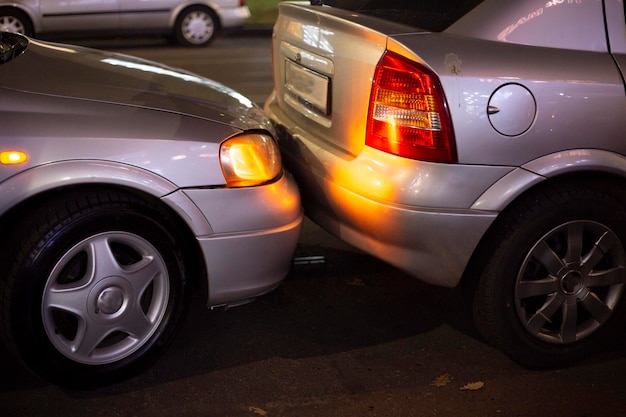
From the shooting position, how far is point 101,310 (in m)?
3.38

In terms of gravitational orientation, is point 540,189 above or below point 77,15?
above

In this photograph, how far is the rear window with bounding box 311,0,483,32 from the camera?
3.59 m

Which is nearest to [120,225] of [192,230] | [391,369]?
[192,230]

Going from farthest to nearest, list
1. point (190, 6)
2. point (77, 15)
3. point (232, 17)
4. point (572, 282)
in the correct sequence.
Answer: point (232, 17) → point (190, 6) → point (77, 15) → point (572, 282)

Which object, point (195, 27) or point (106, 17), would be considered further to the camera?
point (195, 27)

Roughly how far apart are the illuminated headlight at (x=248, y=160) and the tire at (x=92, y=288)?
307mm

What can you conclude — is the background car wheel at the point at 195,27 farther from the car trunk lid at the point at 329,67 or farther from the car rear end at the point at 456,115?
the car rear end at the point at 456,115

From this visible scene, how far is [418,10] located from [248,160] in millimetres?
1007

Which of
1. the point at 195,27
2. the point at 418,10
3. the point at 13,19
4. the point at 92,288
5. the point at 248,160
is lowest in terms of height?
the point at 195,27

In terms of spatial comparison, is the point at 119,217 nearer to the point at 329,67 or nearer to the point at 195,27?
the point at 329,67

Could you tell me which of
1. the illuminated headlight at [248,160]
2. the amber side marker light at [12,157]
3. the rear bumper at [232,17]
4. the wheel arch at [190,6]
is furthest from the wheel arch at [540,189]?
the rear bumper at [232,17]

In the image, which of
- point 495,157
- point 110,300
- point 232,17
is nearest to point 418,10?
point 495,157

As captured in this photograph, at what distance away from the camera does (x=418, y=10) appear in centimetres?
A: 388

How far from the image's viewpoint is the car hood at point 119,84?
139 inches
